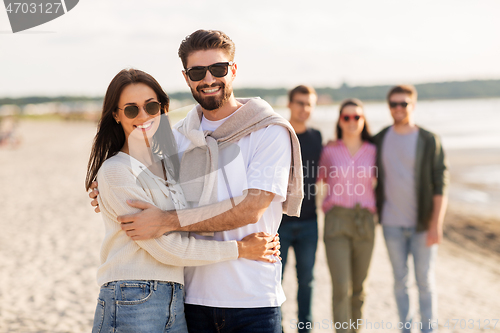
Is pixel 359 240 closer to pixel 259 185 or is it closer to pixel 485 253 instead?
pixel 259 185

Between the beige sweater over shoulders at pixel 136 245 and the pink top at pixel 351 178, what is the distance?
2.01 m

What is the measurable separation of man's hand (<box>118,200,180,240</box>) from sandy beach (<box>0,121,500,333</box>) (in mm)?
1374

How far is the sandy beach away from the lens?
5176 mm

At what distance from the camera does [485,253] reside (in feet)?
25.6

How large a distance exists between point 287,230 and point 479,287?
13.5 ft

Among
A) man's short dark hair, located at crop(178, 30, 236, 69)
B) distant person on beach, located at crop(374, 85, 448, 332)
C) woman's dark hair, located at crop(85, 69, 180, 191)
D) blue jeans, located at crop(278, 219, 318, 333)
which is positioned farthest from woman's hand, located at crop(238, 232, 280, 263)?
distant person on beach, located at crop(374, 85, 448, 332)

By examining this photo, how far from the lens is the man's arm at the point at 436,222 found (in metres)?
3.89

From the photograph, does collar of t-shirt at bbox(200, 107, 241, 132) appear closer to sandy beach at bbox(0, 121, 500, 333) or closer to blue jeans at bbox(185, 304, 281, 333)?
blue jeans at bbox(185, 304, 281, 333)

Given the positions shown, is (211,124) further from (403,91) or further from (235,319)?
(403,91)

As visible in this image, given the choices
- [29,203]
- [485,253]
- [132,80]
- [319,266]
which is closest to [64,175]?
[29,203]

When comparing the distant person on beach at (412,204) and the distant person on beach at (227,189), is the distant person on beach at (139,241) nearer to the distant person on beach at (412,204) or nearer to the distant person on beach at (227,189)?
the distant person on beach at (227,189)

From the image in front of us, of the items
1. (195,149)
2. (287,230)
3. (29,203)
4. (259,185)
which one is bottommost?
(29,203)

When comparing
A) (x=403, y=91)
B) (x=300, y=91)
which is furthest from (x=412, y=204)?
(x=300, y=91)

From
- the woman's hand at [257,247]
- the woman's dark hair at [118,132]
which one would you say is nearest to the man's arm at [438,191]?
the woman's hand at [257,247]
